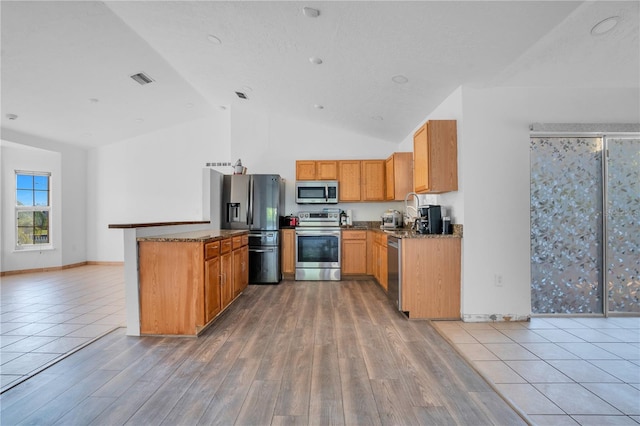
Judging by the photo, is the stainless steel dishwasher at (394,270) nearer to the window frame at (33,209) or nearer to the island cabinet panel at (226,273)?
the island cabinet panel at (226,273)

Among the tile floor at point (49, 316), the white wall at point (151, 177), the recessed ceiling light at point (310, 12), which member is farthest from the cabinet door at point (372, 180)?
the tile floor at point (49, 316)

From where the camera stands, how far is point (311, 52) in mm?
2910

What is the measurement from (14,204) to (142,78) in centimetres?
390

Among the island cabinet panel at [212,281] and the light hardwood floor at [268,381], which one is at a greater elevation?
the island cabinet panel at [212,281]

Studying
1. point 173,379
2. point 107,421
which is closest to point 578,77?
point 173,379

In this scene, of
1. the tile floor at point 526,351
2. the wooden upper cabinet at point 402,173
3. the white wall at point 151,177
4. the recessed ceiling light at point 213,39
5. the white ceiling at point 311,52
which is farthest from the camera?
the white wall at point 151,177

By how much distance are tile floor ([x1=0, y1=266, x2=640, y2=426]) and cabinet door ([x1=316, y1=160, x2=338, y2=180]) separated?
3.20 meters

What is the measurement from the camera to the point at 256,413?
1609mm

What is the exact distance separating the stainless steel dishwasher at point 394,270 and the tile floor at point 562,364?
0.51m

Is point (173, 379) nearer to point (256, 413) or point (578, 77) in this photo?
point (256, 413)

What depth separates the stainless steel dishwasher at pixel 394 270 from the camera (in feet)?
10.5

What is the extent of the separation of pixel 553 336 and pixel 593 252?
125cm

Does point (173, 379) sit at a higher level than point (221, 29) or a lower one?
lower

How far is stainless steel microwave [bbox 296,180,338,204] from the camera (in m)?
5.29
